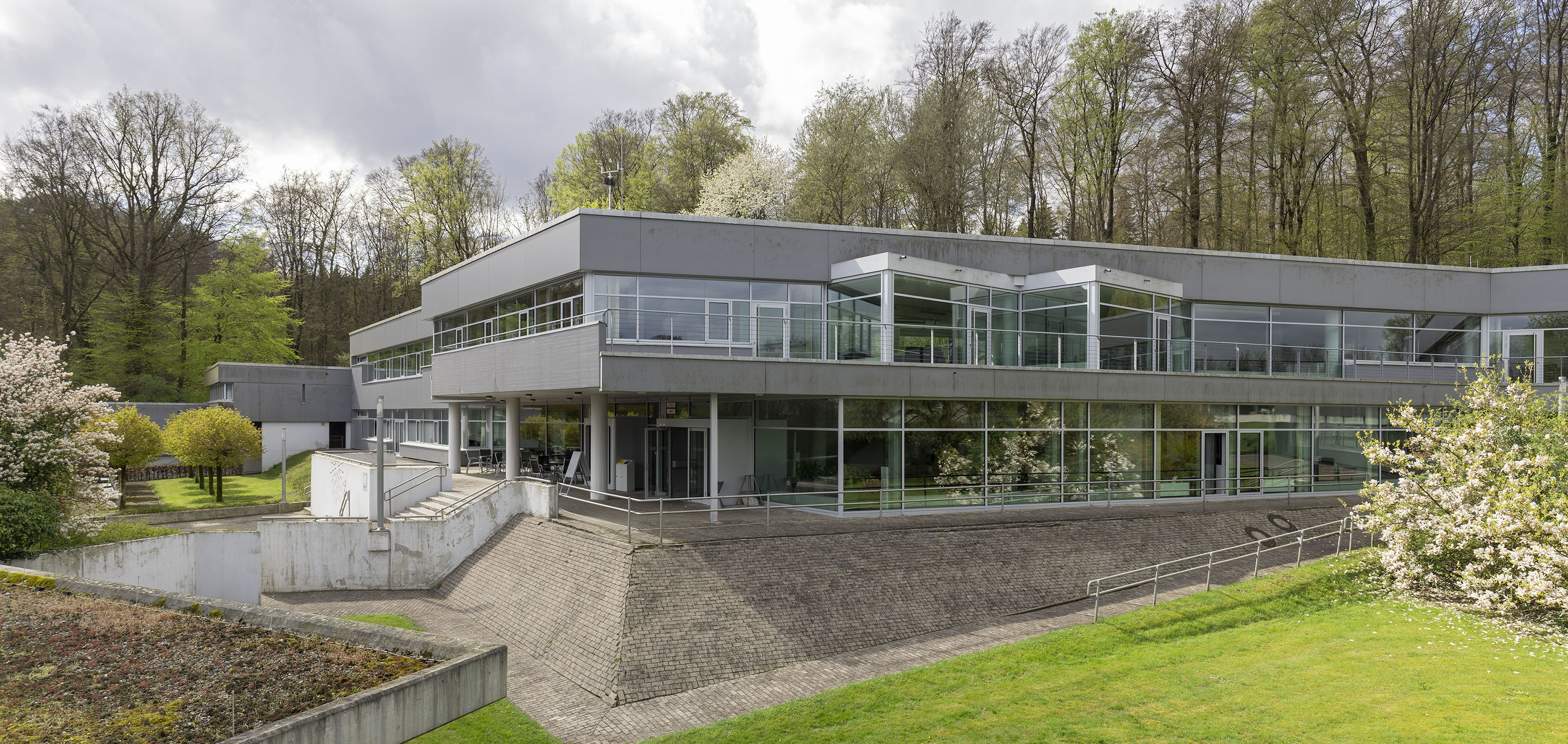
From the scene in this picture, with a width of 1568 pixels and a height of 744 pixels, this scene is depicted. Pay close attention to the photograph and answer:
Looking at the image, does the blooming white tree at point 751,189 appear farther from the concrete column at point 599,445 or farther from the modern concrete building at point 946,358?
the concrete column at point 599,445

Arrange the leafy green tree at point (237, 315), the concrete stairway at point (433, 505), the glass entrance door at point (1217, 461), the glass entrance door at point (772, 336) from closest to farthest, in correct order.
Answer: the glass entrance door at point (772, 336) → the concrete stairway at point (433, 505) → the glass entrance door at point (1217, 461) → the leafy green tree at point (237, 315)

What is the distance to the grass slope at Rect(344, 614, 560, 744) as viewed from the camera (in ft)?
A: 32.0

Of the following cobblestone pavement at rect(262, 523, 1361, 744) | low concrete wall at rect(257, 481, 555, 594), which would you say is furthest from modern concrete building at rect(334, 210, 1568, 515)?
cobblestone pavement at rect(262, 523, 1361, 744)

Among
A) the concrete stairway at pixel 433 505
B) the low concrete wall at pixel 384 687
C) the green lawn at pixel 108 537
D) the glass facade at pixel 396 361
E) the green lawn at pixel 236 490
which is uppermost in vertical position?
the glass facade at pixel 396 361

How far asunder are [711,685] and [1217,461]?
58.9 ft

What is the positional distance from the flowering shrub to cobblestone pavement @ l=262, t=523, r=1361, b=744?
2719mm

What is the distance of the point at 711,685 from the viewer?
11383mm

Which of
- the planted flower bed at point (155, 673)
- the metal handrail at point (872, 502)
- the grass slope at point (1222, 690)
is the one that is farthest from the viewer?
the metal handrail at point (872, 502)

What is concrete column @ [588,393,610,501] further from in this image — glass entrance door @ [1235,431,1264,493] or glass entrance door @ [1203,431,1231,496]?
glass entrance door @ [1235,431,1264,493]

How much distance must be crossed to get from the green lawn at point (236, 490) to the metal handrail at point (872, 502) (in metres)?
16.0

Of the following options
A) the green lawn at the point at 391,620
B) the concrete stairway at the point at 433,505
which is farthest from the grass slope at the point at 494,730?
the concrete stairway at the point at 433,505

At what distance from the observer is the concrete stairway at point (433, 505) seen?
19.7 m

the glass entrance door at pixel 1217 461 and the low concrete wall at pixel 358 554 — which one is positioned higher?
the glass entrance door at pixel 1217 461

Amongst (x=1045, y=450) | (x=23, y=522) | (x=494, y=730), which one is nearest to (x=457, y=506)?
(x=23, y=522)
